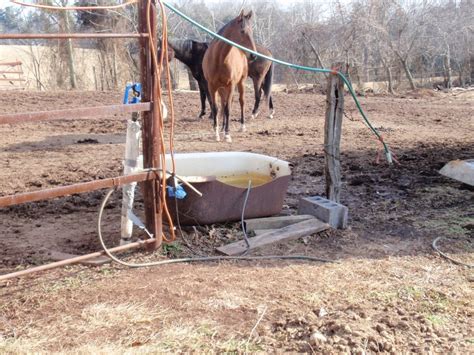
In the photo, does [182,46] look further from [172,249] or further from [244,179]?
[172,249]

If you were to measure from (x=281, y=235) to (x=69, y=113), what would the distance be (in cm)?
171

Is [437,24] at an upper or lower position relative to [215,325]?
upper

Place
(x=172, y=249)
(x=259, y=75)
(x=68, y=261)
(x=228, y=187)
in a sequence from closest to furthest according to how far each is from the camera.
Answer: (x=68, y=261), (x=172, y=249), (x=228, y=187), (x=259, y=75)

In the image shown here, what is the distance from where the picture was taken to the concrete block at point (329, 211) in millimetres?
3891

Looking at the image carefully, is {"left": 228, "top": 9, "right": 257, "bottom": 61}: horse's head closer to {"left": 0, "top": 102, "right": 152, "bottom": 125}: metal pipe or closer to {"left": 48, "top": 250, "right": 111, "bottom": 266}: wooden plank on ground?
{"left": 0, "top": 102, "right": 152, "bottom": 125}: metal pipe

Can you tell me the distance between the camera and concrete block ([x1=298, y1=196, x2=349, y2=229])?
3.89m

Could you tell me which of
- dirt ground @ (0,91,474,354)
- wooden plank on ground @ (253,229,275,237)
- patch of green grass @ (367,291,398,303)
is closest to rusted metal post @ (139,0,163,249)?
dirt ground @ (0,91,474,354)

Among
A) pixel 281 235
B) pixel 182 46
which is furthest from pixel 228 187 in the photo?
pixel 182 46

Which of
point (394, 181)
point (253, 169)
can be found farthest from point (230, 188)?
point (394, 181)

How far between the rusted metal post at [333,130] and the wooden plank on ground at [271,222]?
40cm

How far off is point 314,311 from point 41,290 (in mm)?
1521

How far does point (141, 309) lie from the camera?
260cm

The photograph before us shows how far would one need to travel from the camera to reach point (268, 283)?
2.96 meters

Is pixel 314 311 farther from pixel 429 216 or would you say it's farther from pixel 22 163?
pixel 22 163
